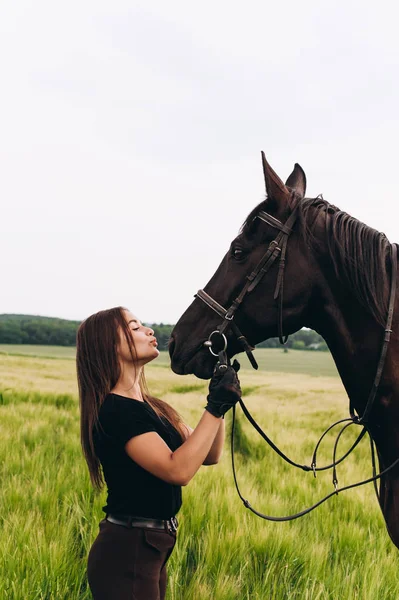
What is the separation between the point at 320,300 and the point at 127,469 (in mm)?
1242

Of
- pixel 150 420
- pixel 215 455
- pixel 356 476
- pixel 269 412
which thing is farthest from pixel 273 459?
pixel 150 420

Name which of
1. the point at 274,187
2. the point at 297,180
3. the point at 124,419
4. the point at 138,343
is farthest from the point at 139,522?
the point at 297,180

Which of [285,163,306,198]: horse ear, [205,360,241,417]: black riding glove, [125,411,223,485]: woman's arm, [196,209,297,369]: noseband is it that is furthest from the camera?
[285,163,306,198]: horse ear

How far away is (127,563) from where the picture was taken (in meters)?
2.13

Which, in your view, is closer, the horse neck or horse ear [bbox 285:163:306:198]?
the horse neck

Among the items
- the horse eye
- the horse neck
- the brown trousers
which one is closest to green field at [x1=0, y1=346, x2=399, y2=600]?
the brown trousers

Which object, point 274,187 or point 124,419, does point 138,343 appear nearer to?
point 124,419

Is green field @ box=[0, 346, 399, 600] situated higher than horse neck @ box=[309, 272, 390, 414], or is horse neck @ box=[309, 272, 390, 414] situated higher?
horse neck @ box=[309, 272, 390, 414]

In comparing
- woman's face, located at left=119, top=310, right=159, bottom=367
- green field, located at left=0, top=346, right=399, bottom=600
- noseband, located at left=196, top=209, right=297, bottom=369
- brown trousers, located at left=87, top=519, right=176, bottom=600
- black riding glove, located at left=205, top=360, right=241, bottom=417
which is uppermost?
noseband, located at left=196, top=209, right=297, bottom=369

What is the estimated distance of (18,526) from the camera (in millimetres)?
3754

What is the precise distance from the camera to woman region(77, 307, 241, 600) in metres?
2.13

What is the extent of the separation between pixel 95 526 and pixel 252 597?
129cm

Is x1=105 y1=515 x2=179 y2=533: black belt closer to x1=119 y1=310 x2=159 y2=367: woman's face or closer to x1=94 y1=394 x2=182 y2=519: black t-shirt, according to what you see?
x1=94 y1=394 x2=182 y2=519: black t-shirt

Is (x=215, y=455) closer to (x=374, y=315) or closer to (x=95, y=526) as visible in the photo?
(x=374, y=315)
